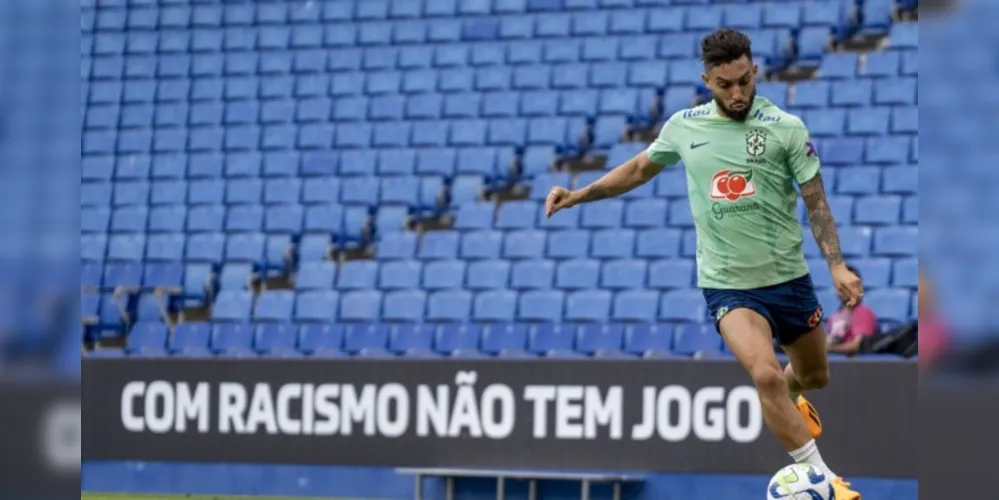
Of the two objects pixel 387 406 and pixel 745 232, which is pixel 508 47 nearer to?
pixel 387 406

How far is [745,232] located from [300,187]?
1116 centimetres

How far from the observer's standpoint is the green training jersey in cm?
739

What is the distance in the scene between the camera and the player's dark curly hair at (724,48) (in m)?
7.12

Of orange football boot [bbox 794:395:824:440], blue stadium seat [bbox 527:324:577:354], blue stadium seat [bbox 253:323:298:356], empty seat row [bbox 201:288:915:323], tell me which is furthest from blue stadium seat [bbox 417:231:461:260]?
orange football boot [bbox 794:395:824:440]

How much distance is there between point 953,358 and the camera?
319 centimetres

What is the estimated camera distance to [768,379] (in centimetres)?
716

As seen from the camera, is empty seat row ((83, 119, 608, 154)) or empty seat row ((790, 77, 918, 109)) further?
empty seat row ((83, 119, 608, 154))

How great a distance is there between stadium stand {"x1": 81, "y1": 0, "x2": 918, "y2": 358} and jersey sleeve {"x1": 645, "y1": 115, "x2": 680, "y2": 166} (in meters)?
5.29

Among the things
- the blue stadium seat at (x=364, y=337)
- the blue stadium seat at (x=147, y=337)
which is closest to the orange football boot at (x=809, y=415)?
the blue stadium seat at (x=364, y=337)

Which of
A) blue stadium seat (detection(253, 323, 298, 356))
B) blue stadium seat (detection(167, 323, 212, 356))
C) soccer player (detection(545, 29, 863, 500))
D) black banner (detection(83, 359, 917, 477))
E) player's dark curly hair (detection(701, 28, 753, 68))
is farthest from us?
blue stadium seat (detection(167, 323, 212, 356))

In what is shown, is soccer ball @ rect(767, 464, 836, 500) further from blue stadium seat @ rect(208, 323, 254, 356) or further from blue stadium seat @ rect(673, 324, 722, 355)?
blue stadium seat @ rect(208, 323, 254, 356)

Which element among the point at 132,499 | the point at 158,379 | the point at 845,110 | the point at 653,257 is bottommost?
the point at 132,499

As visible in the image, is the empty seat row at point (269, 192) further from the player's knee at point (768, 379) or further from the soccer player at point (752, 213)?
the player's knee at point (768, 379)

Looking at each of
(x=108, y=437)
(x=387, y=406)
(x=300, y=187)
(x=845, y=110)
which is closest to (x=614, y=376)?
(x=387, y=406)
